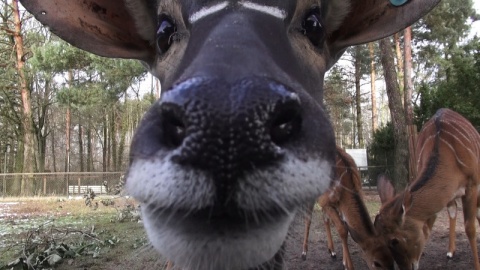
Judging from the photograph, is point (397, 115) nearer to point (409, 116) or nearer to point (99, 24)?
point (409, 116)

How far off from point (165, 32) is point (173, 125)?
5.11ft

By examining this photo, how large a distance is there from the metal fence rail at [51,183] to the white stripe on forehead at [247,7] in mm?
20935

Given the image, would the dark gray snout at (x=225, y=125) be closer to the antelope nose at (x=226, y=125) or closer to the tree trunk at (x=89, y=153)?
the antelope nose at (x=226, y=125)

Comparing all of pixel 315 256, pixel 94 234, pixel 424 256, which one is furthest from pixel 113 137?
pixel 424 256

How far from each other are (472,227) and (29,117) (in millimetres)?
21542

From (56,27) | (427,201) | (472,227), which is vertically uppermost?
(56,27)

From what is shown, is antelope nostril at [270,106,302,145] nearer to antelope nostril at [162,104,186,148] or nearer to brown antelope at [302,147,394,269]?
antelope nostril at [162,104,186,148]

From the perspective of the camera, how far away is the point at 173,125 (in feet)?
4.87

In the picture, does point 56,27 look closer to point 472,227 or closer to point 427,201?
point 427,201

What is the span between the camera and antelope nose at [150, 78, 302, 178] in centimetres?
139

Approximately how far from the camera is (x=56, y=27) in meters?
3.21

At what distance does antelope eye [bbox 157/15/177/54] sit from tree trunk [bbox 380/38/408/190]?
11.6 meters

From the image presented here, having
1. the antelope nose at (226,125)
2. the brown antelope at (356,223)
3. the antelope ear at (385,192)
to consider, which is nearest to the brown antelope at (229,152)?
the antelope nose at (226,125)

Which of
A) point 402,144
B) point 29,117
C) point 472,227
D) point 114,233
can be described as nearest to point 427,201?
point 472,227
